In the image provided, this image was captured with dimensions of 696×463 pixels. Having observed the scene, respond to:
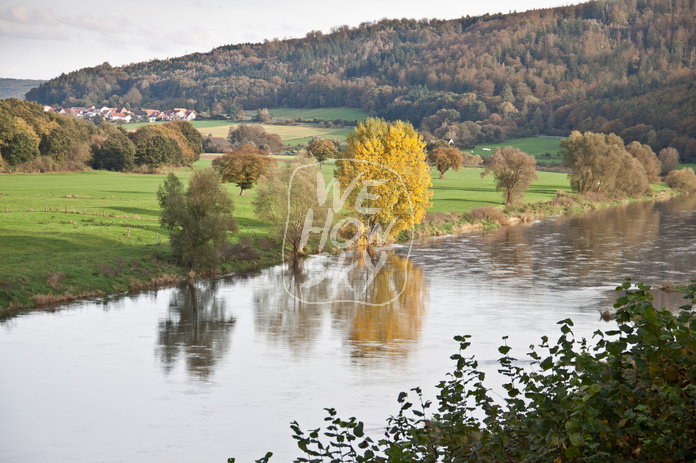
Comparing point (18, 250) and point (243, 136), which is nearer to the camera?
point (18, 250)

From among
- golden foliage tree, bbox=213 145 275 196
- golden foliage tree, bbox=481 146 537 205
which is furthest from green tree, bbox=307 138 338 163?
golden foliage tree, bbox=481 146 537 205

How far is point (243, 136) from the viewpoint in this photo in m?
140

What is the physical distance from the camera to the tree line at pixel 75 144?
8050 centimetres

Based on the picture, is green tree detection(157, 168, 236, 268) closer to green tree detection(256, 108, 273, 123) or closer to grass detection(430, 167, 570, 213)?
grass detection(430, 167, 570, 213)

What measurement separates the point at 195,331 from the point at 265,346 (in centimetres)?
362

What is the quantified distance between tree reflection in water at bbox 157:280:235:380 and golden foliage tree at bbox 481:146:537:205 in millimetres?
42676

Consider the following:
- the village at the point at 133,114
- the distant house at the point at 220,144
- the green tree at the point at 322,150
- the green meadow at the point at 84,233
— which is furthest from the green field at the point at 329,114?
the green meadow at the point at 84,233

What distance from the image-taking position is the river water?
1734cm

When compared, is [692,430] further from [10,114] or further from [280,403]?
[10,114]

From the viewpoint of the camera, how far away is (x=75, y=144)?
89812mm

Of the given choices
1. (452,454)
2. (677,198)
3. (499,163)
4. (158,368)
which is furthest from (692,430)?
(677,198)

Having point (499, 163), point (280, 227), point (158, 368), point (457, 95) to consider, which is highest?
point (457, 95)

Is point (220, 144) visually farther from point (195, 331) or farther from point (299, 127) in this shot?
point (195, 331)

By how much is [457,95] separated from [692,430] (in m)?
181
